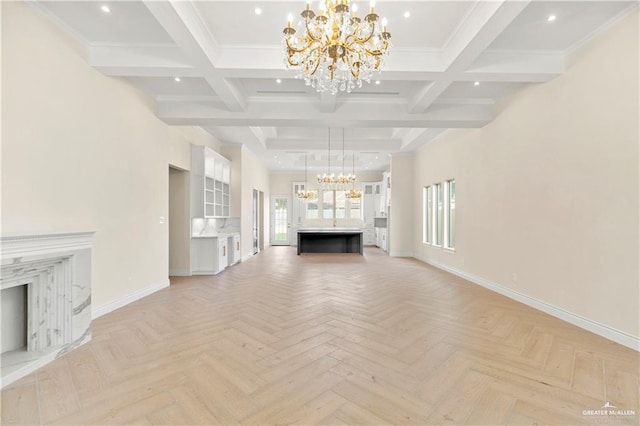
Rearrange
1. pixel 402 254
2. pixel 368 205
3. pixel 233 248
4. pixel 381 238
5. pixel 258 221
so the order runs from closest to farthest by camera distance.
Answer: pixel 233 248 → pixel 402 254 → pixel 258 221 → pixel 381 238 → pixel 368 205

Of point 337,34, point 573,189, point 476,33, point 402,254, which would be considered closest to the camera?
point 337,34

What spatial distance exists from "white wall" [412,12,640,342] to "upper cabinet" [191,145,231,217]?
18.3ft

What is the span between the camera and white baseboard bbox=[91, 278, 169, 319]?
3576mm

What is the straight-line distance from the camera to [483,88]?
4500 millimetres

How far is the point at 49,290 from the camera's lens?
2.67 meters

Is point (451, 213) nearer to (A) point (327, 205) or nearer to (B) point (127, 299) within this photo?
(A) point (327, 205)

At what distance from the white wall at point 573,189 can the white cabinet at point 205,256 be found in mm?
5337

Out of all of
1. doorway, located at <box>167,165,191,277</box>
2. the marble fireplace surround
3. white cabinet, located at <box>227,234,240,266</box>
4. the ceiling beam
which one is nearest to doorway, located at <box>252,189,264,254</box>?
white cabinet, located at <box>227,234,240,266</box>

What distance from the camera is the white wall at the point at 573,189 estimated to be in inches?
112

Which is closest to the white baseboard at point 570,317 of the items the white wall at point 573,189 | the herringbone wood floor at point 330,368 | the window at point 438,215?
the white wall at point 573,189

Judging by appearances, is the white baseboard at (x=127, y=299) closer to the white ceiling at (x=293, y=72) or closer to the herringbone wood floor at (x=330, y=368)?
the herringbone wood floor at (x=330, y=368)

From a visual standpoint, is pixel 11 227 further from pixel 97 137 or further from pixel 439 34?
pixel 439 34

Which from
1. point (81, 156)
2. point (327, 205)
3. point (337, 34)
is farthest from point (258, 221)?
point (337, 34)

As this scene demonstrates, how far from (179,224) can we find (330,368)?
4957mm
